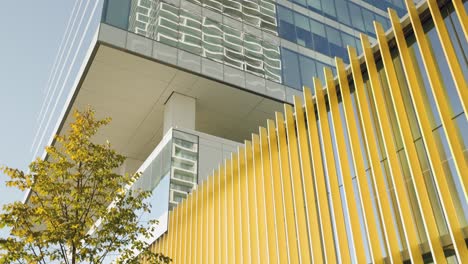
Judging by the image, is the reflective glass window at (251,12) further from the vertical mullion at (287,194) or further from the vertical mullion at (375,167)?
the vertical mullion at (375,167)

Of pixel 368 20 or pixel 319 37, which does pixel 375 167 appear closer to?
pixel 319 37

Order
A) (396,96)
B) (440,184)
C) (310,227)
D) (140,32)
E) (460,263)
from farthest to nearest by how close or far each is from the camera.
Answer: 1. (140,32)
2. (310,227)
3. (396,96)
4. (440,184)
5. (460,263)

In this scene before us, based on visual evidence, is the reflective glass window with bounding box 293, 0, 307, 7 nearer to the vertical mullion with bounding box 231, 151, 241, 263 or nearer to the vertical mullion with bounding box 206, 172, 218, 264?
the vertical mullion with bounding box 206, 172, 218, 264

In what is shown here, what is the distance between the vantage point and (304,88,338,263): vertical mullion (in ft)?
27.7

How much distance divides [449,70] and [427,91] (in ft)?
1.56

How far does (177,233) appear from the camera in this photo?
15.1m

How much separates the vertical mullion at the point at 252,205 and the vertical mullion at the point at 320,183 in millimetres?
2173

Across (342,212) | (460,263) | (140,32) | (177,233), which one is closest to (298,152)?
(342,212)

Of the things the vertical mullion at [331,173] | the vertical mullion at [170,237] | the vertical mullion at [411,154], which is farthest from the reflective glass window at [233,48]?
the vertical mullion at [411,154]

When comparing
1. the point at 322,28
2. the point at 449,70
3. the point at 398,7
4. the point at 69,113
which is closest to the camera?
the point at 449,70

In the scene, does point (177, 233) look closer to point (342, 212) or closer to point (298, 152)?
point (298, 152)

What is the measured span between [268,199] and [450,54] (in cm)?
500

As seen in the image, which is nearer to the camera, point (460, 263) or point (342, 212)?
point (460, 263)

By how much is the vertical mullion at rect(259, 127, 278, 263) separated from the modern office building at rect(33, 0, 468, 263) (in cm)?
3
